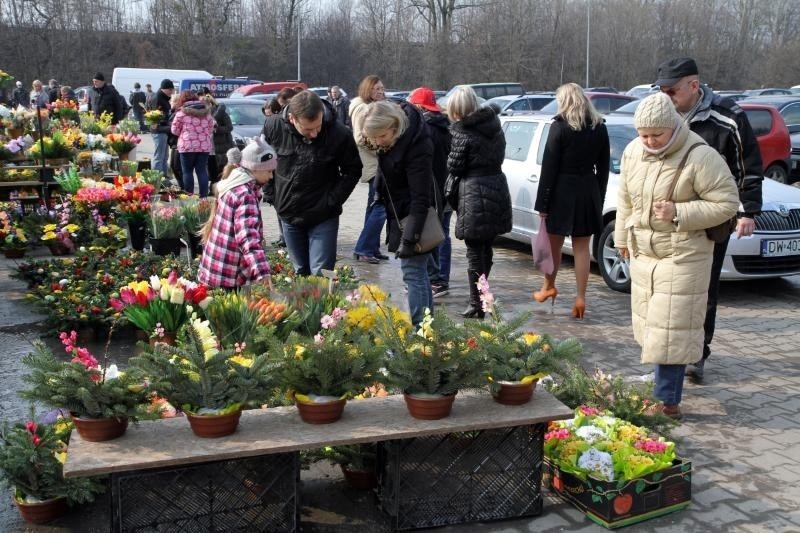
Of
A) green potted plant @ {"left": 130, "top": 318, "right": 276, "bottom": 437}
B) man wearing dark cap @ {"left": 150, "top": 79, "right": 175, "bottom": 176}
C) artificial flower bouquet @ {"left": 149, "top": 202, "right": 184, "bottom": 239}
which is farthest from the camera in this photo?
man wearing dark cap @ {"left": 150, "top": 79, "right": 175, "bottom": 176}

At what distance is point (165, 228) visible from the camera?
8.45 metres

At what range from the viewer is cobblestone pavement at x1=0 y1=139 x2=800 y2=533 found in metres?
3.79

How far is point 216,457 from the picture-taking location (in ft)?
10.7

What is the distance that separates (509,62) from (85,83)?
2583 centimetres

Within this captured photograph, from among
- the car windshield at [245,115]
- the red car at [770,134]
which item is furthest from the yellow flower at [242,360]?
the car windshield at [245,115]

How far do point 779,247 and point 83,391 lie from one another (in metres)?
6.48

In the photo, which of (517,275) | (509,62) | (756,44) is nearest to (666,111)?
(517,275)

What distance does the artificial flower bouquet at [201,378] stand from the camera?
3385mm

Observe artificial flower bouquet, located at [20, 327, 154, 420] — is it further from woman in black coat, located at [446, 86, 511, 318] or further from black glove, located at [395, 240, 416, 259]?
woman in black coat, located at [446, 86, 511, 318]

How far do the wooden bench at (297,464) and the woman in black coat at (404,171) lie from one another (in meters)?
1.68

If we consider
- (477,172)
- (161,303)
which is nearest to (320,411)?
(161,303)

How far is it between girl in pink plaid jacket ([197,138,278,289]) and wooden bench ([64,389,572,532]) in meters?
1.68

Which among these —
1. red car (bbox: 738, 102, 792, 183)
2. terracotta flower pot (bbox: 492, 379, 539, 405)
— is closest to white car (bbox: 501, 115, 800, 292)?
terracotta flower pot (bbox: 492, 379, 539, 405)

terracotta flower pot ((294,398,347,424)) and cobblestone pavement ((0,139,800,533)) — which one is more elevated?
terracotta flower pot ((294,398,347,424))
